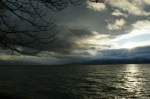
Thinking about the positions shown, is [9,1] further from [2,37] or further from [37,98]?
[37,98]

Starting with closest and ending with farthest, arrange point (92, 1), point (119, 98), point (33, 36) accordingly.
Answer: point (92, 1) < point (33, 36) < point (119, 98)

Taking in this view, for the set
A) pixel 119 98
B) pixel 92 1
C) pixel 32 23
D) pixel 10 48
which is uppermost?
pixel 92 1

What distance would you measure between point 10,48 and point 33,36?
67 cm

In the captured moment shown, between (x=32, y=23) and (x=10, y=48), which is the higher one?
(x=32, y=23)

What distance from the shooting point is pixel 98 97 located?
5103cm

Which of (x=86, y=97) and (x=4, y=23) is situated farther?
(x=86, y=97)

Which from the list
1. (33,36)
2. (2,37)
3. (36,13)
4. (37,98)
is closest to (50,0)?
(36,13)

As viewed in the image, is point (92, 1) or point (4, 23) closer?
point (92, 1)

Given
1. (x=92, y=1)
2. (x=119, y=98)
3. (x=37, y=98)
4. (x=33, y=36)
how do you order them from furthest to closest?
(x=119, y=98), (x=37, y=98), (x=33, y=36), (x=92, y=1)

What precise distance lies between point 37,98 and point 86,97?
10773 mm

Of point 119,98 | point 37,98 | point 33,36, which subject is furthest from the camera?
point 119,98

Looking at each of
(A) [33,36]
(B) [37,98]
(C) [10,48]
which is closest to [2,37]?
(C) [10,48]

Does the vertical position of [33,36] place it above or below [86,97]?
above

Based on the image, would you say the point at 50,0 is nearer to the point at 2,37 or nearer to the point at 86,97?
the point at 2,37
